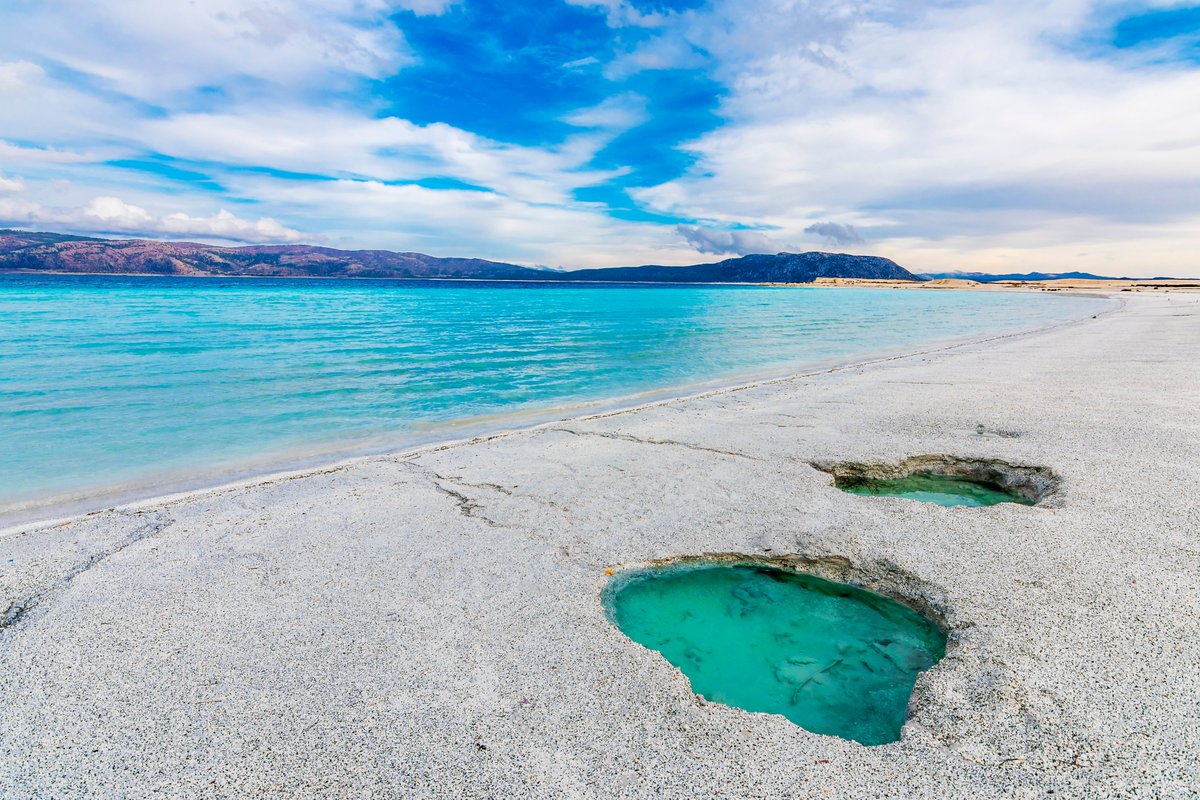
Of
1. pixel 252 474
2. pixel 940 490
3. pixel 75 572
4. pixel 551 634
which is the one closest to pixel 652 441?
pixel 940 490

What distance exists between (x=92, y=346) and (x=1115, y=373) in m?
33.2

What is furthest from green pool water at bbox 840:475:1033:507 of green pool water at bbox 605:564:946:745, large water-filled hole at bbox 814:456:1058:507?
green pool water at bbox 605:564:946:745

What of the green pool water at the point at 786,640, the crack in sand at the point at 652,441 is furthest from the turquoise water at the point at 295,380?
the green pool water at the point at 786,640

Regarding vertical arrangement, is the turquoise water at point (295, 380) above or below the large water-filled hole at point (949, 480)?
below

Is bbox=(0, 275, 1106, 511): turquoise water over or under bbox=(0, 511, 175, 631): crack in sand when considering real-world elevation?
under

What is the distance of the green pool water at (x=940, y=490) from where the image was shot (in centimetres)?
608

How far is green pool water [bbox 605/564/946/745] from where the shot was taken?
321cm

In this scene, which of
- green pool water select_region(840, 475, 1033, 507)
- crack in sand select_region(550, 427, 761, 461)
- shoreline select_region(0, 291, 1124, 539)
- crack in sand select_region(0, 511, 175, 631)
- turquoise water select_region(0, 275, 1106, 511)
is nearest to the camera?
crack in sand select_region(0, 511, 175, 631)

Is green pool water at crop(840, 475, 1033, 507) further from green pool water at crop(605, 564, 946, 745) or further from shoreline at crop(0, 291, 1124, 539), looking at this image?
shoreline at crop(0, 291, 1124, 539)

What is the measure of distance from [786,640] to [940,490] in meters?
3.72

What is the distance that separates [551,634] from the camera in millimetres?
3727

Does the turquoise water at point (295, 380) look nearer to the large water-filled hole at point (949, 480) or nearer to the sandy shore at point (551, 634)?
the sandy shore at point (551, 634)

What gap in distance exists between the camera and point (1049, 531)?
4898 millimetres

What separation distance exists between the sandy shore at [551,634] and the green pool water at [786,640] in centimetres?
21
